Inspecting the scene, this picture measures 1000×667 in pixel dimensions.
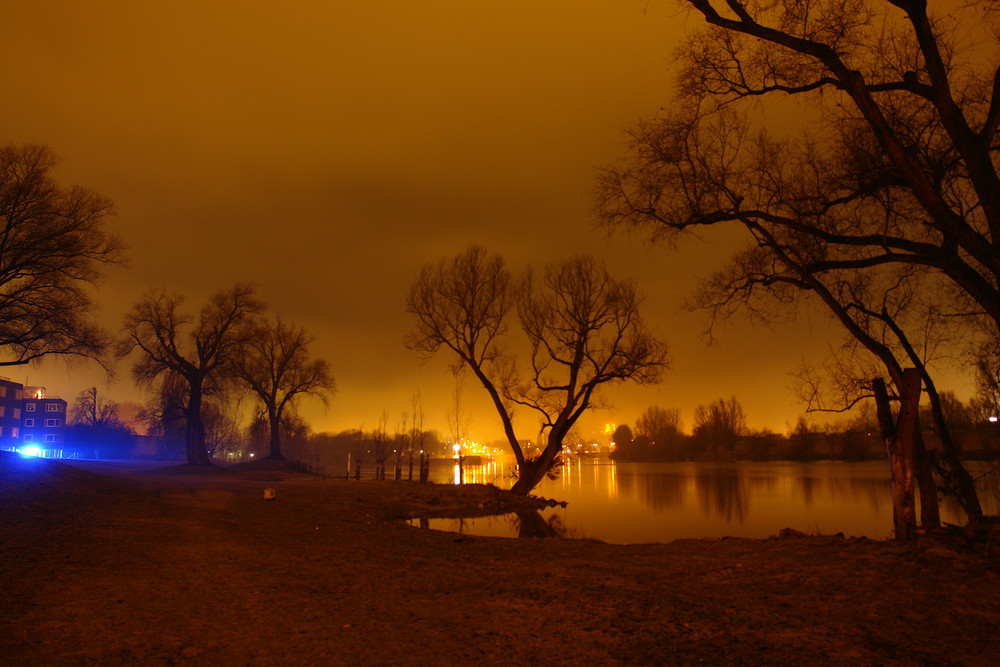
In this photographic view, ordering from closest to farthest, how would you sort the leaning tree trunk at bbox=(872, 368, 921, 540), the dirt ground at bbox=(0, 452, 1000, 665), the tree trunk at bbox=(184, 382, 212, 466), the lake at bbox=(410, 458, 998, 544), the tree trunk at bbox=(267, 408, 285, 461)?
the dirt ground at bbox=(0, 452, 1000, 665)
the leaning tree trunk at bbox=(872, 368, 921, 540)
the lake at bbox=(410, 458, 998, 544)
the tree trunk at bbox=(184, 382, 212, 466)
the tree trunk at bbox=(267, 408, 285, 461)

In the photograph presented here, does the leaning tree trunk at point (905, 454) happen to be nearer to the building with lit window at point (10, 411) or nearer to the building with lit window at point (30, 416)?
the building with lit window at point (30, 416)

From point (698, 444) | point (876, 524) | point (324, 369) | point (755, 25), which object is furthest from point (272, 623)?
point (698, 444)

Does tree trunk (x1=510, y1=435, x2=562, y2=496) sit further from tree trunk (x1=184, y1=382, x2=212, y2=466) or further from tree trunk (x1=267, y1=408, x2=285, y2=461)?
tree trunk (x1=267, y1=408, x2=285, y2=461)

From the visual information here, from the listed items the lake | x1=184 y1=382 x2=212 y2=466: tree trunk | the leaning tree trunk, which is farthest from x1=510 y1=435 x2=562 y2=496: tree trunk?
x1=184 y1=382 x2=212 y2=466: tree trunk

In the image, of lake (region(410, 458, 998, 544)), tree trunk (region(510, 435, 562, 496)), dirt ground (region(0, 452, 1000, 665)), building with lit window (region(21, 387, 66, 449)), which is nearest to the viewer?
dirt ground (region(0, 452, 1000, 665))

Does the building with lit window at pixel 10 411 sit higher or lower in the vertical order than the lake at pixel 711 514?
higher

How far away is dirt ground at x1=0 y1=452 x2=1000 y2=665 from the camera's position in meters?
5.13

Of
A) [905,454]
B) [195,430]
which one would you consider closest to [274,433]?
[195,430]

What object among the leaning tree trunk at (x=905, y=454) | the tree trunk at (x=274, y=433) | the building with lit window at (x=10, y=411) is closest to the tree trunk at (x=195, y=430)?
the tree trunk at (x=274, y=433)

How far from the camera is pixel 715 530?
21.0 metres

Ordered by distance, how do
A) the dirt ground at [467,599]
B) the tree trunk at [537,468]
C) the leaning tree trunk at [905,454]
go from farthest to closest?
the tree trunk at [537,468] → the leaning tree trunk at [905,454] → the dirt ground at [467,599]

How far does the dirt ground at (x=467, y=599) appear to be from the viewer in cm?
513

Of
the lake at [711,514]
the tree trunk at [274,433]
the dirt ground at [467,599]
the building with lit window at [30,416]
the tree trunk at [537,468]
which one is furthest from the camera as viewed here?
the building with lit window at [30,416]

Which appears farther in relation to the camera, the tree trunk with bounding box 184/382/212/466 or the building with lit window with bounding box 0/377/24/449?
the building with lit window with bounding box 0/377/24/449
